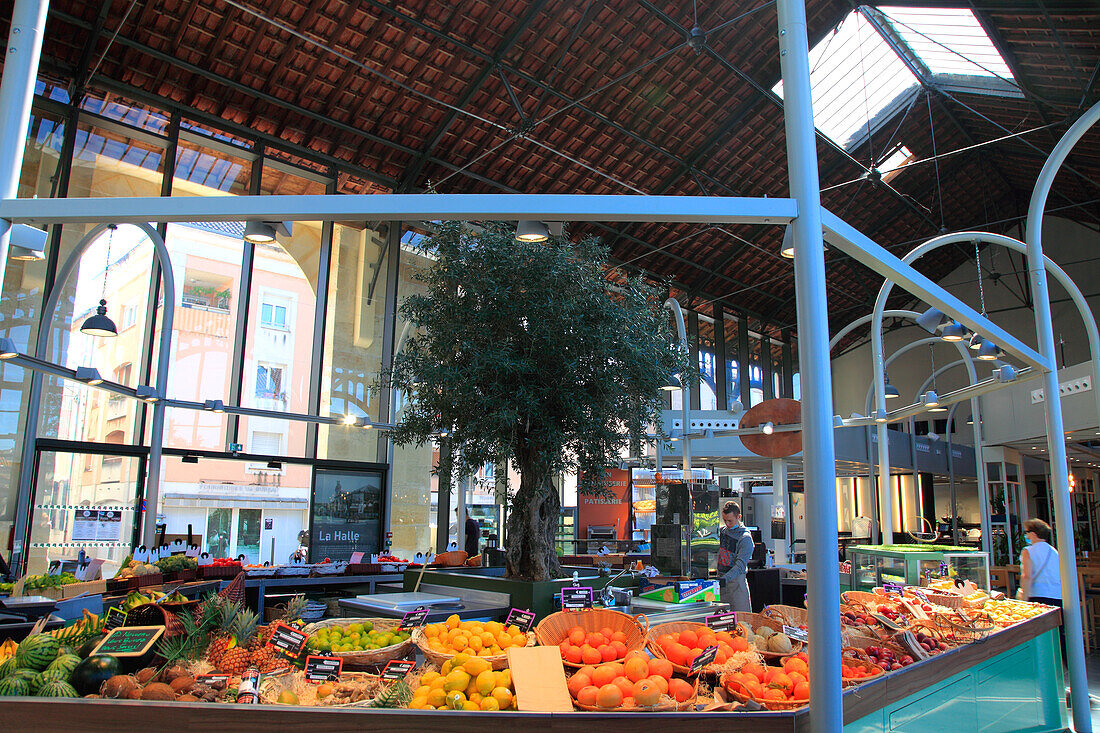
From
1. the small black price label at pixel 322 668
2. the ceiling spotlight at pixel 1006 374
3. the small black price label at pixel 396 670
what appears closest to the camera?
the small black price label at pixel 322 668

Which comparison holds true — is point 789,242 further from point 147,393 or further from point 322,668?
point 147,393

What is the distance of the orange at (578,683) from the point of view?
2.78m

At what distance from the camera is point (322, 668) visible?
119 inches

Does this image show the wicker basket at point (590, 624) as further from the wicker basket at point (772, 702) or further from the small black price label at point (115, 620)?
the small black price label at point (115, 620)

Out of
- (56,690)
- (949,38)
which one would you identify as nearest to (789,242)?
(56,690)

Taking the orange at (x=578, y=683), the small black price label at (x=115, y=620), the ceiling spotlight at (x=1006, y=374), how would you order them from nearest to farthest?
1. the orange at (x=578, y=683)
2. the small black price label at (x=115, y=620)
3. the ceiling spotlight at (x=1006, y=374)

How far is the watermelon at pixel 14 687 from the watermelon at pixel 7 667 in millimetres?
105

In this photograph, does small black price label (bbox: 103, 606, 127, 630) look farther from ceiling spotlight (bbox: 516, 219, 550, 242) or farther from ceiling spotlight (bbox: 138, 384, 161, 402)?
ceiling spotlight (bbox: 138, 384, 161, 402)

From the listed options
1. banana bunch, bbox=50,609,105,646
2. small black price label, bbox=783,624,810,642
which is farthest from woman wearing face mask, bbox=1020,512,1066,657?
banana bunch, bbox=50,609,105,646

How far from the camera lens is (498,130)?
13969 mm

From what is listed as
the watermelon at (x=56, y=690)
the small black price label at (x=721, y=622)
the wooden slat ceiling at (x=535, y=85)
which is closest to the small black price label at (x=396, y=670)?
the watermelon at (x=56, y=690)

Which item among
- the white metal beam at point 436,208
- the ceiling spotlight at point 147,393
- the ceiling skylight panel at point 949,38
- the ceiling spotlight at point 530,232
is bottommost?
the white metal beam at point 436,208

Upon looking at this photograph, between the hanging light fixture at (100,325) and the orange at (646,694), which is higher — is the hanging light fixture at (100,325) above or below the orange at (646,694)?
→ above

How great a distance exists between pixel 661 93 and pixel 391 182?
18.0 feet
